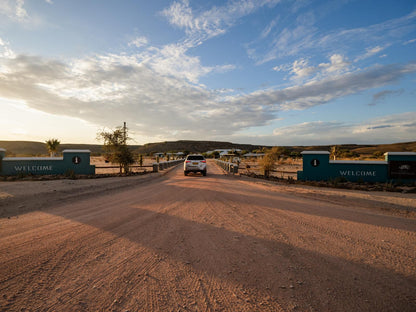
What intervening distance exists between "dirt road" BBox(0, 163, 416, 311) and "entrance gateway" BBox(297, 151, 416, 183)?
429 inches

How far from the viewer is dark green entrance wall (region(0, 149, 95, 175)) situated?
1898 centimetres

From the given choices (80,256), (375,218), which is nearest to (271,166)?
(375,218)

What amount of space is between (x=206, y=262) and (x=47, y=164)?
22121 mm

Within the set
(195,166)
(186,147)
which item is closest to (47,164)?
(195,166)

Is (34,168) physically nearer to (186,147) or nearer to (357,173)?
(357,173)

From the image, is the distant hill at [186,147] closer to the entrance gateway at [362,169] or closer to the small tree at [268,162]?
the small tree at [268,162]

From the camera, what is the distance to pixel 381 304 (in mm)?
2508

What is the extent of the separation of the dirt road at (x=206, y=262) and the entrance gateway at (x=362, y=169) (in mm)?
10886

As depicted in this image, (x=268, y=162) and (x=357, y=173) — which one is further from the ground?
(x=268, y=162)

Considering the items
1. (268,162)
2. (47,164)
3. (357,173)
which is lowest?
(357,173)

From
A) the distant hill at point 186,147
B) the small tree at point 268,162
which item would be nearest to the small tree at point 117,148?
the small tree at point 268,162

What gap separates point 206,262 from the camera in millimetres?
3504

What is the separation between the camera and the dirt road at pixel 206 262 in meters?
2.56

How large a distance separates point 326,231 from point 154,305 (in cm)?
428
